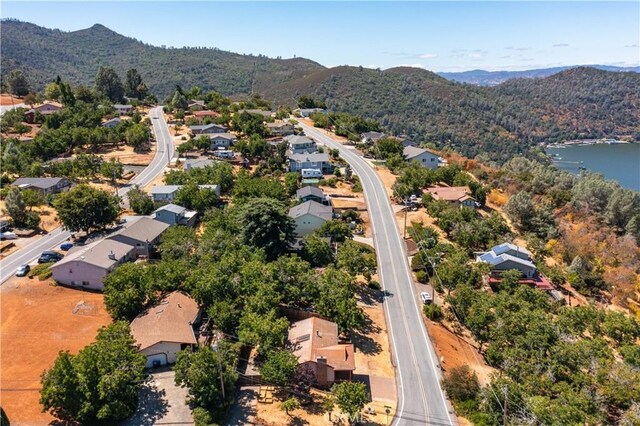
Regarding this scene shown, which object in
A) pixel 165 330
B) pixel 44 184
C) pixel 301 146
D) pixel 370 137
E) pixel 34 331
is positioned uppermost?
pixel 301 146

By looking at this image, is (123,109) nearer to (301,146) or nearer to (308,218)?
(301,146)

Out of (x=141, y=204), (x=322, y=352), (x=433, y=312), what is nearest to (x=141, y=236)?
(x=141, y=204)

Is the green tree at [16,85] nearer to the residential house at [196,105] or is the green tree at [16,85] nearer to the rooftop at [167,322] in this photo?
the residential house at [196,105]

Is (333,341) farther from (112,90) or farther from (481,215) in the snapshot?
(112,90)

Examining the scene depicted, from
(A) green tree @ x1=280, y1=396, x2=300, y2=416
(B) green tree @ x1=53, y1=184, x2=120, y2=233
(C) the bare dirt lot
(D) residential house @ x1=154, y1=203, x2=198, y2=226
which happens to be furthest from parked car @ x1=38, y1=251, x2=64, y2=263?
(A) green tree @ x1=280, y1=396, x2=300, y2=416

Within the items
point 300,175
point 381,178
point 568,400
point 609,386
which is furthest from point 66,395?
point 381,178

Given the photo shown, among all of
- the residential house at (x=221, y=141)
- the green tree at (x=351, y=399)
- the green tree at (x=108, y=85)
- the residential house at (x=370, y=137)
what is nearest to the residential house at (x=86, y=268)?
the green tree at (x=351, y=399)

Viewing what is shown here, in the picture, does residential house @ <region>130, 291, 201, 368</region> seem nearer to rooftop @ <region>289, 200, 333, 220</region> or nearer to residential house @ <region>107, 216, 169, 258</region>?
residential house @ <region>107, 216, 169, 258</region>
